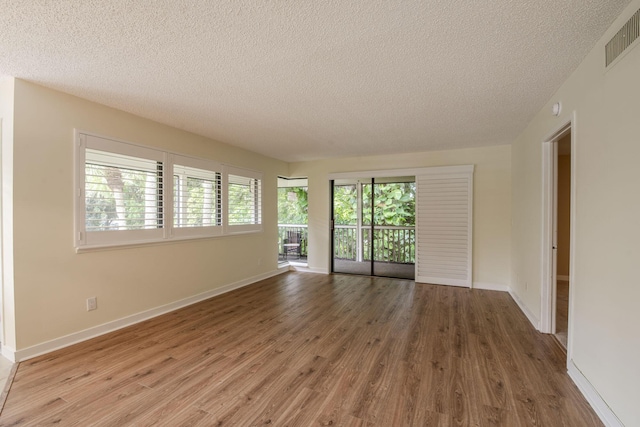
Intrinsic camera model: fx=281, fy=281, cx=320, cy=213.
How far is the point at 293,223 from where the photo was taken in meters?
7.07

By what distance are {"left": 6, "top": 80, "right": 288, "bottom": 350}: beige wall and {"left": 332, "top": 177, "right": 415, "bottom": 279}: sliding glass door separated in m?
3.41

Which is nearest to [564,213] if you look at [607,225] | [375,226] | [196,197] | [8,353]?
[375,226]

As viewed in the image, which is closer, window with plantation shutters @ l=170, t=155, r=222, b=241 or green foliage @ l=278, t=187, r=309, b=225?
window with plantation shutters @ l=170, t=155, r=222, b=241

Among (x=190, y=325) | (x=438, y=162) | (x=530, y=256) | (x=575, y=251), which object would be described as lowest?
(x=190, y=325)

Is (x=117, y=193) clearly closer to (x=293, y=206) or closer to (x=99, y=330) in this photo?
(x=99, y=330)

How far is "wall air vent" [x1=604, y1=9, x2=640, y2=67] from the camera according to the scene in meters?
1.43

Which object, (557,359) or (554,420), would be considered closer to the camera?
(554,420)

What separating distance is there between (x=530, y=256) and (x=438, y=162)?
219 centimetres

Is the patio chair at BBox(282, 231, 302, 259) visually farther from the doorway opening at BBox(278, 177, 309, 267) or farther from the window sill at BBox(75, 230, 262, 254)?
the window sill at BBox(75, 230, 262, 254)

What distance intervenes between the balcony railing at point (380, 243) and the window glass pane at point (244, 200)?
2.03 metres

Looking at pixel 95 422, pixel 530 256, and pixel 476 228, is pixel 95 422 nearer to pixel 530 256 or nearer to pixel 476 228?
pixel 530 256

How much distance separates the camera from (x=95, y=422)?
1.68 m

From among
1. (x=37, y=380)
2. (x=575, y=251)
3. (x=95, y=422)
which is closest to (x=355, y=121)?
(x=575, y=251)

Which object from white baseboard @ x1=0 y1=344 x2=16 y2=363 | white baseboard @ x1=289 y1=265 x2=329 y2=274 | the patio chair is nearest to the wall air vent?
white baseboard @ x1=0 y1=344 x2=16 y2=363
